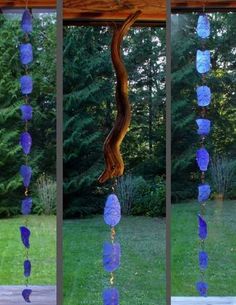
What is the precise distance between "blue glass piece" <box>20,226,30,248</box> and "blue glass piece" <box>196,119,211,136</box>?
118cm

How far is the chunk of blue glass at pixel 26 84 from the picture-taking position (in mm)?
4672

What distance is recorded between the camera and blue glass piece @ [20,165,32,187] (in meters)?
4.68

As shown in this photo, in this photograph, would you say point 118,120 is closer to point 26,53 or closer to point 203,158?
point 203,158

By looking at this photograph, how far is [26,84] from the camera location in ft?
15.3

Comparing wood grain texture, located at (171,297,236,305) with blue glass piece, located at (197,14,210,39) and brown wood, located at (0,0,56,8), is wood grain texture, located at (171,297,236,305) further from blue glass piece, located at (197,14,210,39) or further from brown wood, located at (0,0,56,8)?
brown wood, located at (0,0,56,8)

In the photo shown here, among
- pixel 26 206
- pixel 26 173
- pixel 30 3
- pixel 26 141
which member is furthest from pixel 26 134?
pixel 30 3

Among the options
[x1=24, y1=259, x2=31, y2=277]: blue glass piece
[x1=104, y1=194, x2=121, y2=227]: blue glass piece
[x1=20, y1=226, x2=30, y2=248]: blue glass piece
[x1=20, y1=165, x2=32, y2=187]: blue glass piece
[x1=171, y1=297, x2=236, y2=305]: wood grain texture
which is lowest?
[x1=171, y1=297, x2=236, y2=305]: wood grain texture

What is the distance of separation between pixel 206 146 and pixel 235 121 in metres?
0.23

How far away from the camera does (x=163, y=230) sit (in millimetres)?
4723

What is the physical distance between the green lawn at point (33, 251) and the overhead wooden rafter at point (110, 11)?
1196 millimetres

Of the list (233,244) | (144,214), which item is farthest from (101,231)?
(233,244)

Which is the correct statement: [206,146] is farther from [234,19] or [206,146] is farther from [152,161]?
[234,19]

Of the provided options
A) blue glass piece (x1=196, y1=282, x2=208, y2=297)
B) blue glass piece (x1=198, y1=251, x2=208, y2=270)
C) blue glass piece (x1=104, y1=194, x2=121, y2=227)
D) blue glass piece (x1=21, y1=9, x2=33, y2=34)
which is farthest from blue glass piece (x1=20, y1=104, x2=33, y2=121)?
blue glass piece (x1=196, y1=282, x2=208, y2=297)

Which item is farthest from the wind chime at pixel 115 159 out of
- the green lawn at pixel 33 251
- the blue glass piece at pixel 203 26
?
the blue glass piece at pixel 203 26
